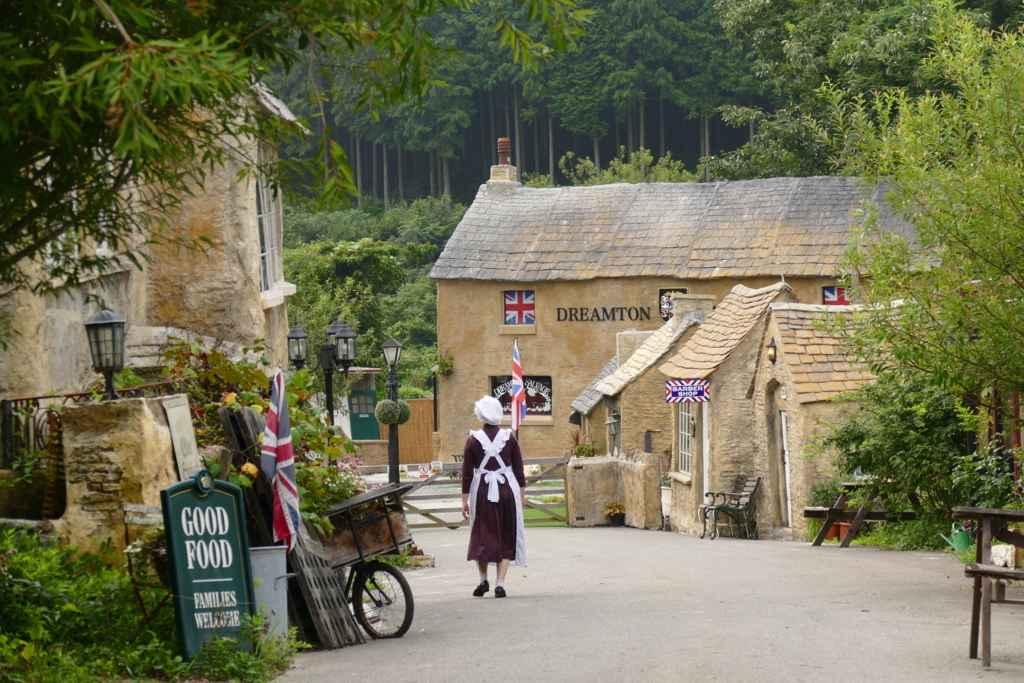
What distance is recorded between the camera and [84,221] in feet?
19.6

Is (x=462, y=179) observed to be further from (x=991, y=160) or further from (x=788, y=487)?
(x=991, y=160)

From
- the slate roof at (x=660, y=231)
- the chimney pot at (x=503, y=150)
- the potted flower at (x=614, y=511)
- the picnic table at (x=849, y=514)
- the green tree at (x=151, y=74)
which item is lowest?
the potted flower at (x=614, y=511)

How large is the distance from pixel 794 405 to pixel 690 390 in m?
2.70

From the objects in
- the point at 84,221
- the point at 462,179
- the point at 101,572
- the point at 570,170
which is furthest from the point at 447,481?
the point at 462,179

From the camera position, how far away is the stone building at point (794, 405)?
16562 millimetres

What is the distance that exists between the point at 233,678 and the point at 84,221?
277 centimetres

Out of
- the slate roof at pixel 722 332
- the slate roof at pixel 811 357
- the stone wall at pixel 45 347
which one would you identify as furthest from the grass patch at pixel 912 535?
the stone wall at pixel 45 347

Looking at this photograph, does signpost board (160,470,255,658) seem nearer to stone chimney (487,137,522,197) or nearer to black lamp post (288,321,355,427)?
black lamp post (288,321,355,427)

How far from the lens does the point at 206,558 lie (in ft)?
24.4

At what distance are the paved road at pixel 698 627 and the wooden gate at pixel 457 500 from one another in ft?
21.9

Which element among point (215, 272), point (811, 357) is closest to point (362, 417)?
point (811, 357)

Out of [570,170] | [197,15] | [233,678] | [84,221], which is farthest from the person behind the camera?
[570,170]

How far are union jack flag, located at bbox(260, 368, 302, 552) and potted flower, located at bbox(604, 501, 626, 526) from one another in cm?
1558

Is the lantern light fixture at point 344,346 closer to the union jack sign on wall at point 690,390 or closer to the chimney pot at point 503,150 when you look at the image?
the union jack sign on wall at point 690,390
